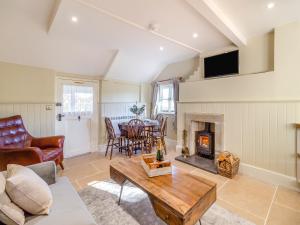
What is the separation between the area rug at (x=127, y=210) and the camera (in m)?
1.77

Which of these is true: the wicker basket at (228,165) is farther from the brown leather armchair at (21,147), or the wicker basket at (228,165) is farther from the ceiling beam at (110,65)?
the ceiling beam at (110,65)

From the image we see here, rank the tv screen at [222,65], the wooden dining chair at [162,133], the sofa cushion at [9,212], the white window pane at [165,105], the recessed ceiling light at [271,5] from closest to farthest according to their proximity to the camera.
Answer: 1. the sofa cushion at [9,212]
2. the recessed ceiling light at [271,5]
3. the tv screen at [222,65]
4. the wooden dining chair at [162,133]
5. the white window pane at [165,105]

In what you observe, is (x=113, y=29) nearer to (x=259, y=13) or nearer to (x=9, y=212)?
(x=259, y=13)

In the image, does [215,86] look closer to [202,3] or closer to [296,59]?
[296,59]

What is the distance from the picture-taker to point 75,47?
3400 mm

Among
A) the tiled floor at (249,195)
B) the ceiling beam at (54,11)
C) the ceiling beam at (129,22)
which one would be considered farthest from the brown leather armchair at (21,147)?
the ceiling beam at (129,22)

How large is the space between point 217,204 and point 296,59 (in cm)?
245

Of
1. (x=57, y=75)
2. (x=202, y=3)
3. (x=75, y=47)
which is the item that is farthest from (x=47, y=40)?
(x=202, y=3)

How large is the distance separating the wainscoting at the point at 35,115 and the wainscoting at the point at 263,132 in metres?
3.66

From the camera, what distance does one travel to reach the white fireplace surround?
10.9ft

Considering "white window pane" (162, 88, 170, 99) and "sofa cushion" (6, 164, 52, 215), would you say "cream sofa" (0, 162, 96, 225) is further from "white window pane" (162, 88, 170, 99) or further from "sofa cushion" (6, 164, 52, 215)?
"white window pane" (162, 88, 170, 99)

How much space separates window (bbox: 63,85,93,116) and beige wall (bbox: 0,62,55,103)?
319 millimetres

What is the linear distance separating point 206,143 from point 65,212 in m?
3.17

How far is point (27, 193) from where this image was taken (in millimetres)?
1208
